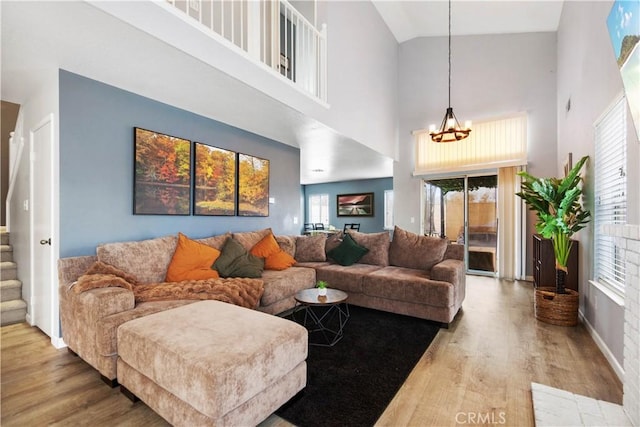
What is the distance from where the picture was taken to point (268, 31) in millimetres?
4250

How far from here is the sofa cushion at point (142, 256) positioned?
2.50 metres

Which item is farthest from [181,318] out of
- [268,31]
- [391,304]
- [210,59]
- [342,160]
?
[342,160]

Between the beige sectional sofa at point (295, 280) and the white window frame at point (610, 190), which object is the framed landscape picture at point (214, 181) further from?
the white window frame at point (610, 190)

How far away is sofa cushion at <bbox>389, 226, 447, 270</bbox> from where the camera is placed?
143 inches

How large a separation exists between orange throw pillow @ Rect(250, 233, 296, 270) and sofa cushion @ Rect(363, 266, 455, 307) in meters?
1.09

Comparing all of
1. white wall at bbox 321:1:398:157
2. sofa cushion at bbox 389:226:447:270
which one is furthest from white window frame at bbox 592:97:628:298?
white wall at bbox 321:1:398:157

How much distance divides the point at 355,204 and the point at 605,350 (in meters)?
7.80

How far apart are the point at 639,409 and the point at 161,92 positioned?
4.28 metres

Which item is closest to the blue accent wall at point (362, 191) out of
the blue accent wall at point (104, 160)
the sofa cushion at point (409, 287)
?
the sofa cushion at point (409, 287)

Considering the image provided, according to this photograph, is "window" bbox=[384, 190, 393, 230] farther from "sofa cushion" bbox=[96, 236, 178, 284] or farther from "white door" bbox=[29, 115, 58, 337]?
"white door" bbox=[29, 115, 58, 337]

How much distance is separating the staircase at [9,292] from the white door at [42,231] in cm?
26

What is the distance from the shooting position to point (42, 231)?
2656mm

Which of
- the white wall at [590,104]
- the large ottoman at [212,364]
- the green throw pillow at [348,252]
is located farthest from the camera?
the green throw pillow at [348,252]

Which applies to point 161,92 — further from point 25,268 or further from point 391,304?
point 391,304
